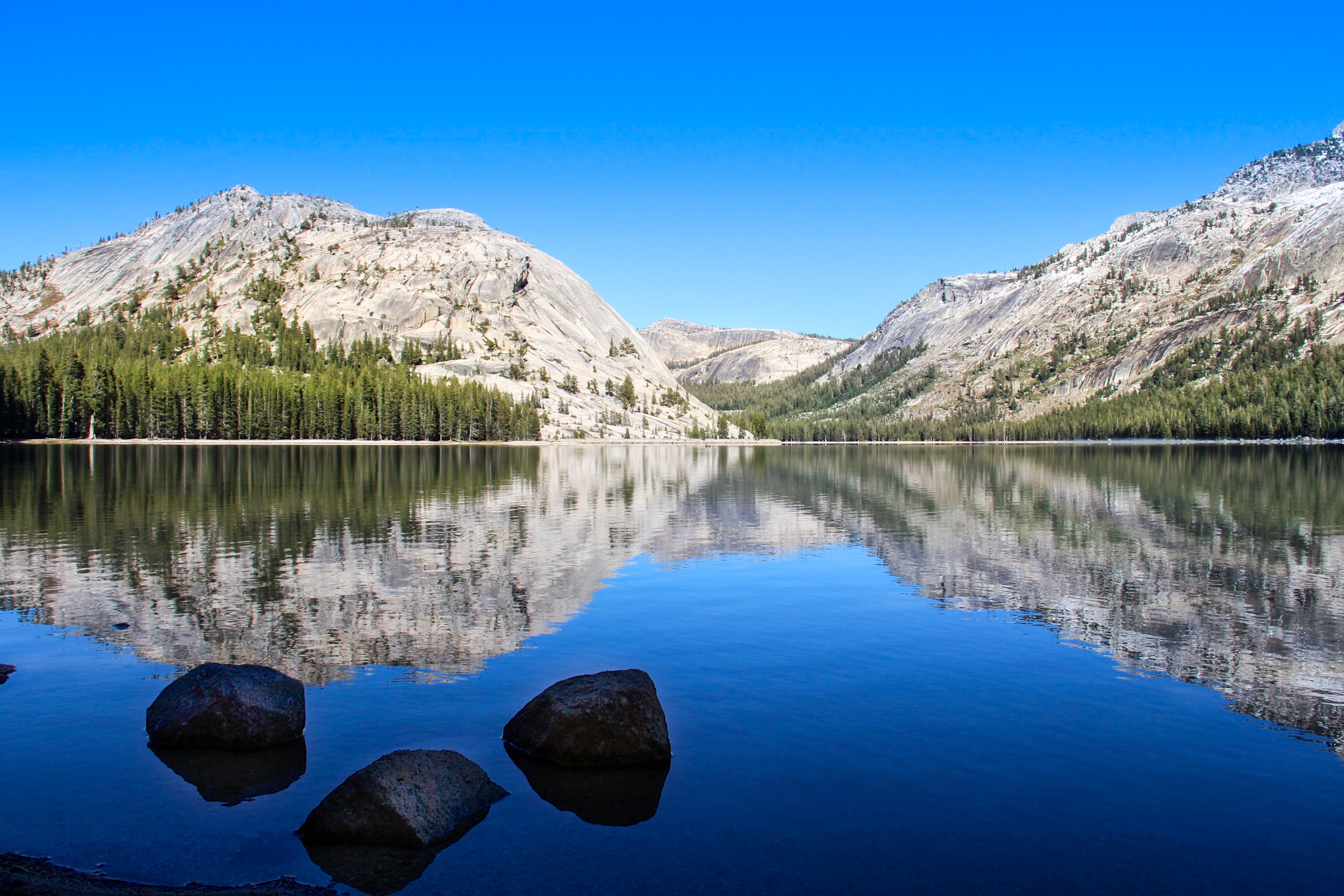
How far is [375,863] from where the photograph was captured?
1191 cm

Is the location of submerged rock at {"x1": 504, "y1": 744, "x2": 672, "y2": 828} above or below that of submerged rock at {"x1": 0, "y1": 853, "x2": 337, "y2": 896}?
below

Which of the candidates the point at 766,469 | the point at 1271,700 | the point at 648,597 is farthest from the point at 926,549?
the point at 766,469

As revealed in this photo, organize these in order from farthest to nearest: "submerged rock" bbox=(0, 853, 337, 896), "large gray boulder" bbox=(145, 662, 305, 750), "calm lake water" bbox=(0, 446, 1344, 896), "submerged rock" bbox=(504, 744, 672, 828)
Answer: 1. "large gray boulder" bbox=(145, 662, 305, 750)
2. "submerged rock" bbox=(504, 744, 672, 828)
3. "calm lake water" bbox=(0, 446, 1344, 896)
4. "submerged rock" bbox=(0, 853, 337, 896)

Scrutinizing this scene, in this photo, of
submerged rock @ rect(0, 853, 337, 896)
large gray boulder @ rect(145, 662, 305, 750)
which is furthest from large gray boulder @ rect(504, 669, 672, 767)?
submerged rock @ rect(0, 853, 337, 896)

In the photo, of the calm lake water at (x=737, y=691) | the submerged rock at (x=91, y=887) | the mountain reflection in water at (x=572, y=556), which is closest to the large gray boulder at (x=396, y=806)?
the calm lake water at (x=737, y=691)

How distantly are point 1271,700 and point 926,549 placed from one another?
75.3 feet

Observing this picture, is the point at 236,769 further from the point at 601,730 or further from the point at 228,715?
the point at 601,730

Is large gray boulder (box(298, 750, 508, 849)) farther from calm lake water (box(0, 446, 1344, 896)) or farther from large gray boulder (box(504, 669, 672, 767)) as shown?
large gray boulder (box(504, 669, 672, 767))

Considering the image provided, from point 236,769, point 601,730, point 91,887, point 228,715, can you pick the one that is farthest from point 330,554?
point 91,887

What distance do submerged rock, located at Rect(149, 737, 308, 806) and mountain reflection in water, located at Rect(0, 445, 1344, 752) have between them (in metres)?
4.32

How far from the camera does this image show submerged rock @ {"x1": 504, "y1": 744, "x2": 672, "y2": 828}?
44.8 ft

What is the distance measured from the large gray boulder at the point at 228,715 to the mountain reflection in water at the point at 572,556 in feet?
11.8

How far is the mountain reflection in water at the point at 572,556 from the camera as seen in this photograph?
23.1 metres

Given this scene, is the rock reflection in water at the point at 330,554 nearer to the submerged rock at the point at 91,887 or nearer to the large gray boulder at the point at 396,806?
the large gray boulder at the point at 396,806
